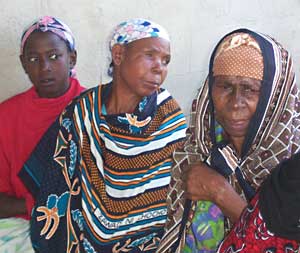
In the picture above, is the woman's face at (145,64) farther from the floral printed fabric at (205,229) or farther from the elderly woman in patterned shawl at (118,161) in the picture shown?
the floral printed fabric at (205,229)

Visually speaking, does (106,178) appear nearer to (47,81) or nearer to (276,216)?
(47,81)

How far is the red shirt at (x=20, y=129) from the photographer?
2295mm

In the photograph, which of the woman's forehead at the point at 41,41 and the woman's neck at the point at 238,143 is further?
the woman's forehead at the point at 41,41

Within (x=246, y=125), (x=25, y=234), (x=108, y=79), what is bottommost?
(x=25, y=234)

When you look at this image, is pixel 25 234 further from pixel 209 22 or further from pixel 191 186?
pixel 209 22

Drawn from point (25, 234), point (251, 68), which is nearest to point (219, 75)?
point (251, 68)

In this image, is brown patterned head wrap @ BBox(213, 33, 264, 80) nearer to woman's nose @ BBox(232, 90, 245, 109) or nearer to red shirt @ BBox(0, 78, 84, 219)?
woman's nose @ BBox(232, 90, 245, 109)

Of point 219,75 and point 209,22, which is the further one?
point 209,22

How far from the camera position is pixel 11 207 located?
2227 mm

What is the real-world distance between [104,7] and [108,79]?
1.42 ft

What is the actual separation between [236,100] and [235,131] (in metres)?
0.12

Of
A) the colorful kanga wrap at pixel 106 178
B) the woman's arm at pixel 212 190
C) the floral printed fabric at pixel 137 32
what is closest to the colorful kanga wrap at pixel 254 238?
the woman's arm at pixel 212 190

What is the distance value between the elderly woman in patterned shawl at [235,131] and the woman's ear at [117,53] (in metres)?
0.49

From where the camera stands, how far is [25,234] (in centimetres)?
214
